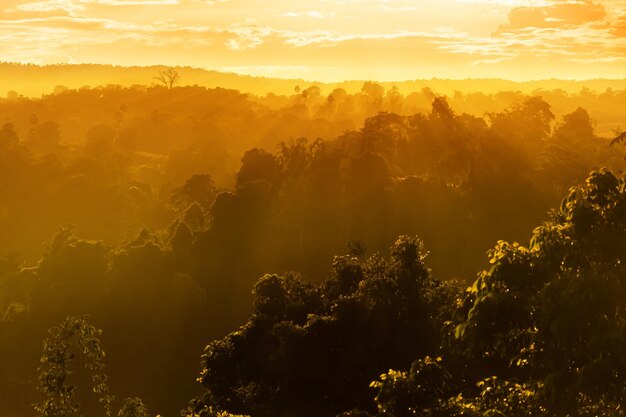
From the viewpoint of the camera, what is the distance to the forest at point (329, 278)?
9.95m

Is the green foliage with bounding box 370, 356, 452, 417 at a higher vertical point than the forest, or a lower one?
higher

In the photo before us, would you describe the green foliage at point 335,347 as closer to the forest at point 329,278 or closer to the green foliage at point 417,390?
the forest at point 329,278

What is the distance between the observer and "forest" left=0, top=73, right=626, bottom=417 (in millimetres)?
9953

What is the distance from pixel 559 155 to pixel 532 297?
66.1 m

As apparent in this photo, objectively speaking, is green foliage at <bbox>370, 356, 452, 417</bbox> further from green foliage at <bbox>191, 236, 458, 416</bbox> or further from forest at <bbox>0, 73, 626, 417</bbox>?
green foliage at <bbox>191, 236, 458, 416</bbox>

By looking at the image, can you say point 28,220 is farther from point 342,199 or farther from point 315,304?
point 315,304

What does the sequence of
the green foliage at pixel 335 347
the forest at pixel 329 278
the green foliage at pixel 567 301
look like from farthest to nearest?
the green foliage at pixel 335 347 → the forest at pixel 329 278 → the green foliage at pixel 567 301

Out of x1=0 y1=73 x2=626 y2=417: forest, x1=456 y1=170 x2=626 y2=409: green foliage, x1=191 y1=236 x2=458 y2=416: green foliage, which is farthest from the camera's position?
x1=191 y1=236 x2=458 y2=416: green foliage

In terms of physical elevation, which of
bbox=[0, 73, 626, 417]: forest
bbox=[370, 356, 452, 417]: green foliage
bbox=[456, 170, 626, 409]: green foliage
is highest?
bbox=[456, 170, 626, 409]: green foliage

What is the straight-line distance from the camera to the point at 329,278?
2881cm

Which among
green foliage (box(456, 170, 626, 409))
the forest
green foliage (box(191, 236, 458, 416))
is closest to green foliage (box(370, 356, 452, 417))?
the forest

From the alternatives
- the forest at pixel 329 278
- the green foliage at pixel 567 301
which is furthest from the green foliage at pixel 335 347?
the green foliage at pixel 567 301

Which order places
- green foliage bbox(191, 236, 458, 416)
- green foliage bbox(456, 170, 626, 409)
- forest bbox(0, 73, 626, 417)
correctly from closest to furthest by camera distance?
green foliage bbox(456, 170, 626, 409) → forest bbox(0, 73, 626, 417) → green foliage bbox(191, 236, 458, 416)

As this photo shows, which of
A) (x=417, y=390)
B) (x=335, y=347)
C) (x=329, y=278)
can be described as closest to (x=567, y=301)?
(x=417, y=390)
